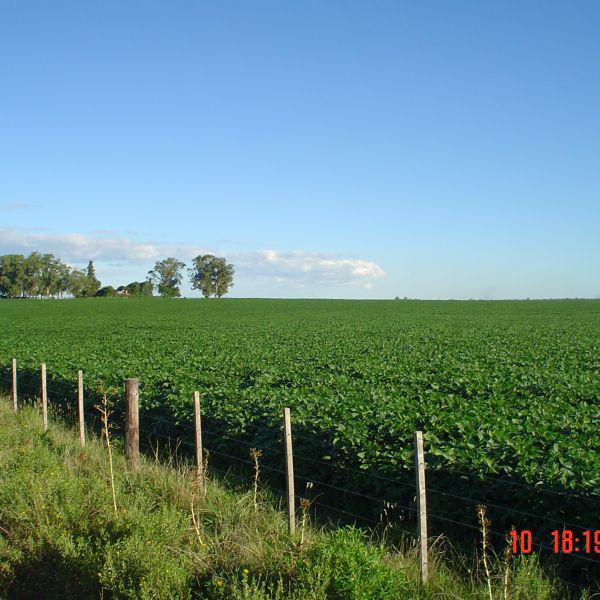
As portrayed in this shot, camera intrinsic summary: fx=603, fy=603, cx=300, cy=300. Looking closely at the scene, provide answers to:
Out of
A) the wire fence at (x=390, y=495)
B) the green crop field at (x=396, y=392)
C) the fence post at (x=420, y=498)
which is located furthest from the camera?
the green crop field at (x=396, y=392)

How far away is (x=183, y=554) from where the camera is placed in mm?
5137

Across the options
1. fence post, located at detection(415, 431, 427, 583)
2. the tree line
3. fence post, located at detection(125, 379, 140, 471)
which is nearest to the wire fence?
fence post, located at detection(415, 431, 427, 583)

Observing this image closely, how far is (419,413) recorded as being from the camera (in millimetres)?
9625

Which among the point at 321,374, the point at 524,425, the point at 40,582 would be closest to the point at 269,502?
the point at 40,582

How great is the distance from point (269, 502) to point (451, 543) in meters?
2.10

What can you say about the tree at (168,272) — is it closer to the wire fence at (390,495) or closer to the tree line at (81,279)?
the tree line at (81,279)

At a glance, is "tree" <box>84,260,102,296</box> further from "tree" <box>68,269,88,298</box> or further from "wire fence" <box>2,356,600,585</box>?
"wire fence" <box>2,356,600,585</box>

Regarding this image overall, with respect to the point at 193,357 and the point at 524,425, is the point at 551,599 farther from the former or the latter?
the point at 193,357

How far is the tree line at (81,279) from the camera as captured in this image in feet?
440

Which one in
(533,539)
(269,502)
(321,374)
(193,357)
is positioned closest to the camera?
(533,539)
